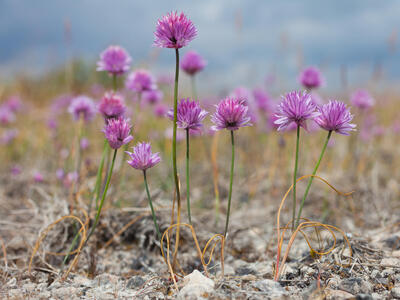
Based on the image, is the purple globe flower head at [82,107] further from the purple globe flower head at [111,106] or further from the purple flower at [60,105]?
the purple flower at [60,105]

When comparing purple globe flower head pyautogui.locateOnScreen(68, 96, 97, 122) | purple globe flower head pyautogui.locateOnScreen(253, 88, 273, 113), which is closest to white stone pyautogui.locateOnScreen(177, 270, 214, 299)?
purple globe flower head pyautogui.locateOnScreen(68, 96, 97, 122)

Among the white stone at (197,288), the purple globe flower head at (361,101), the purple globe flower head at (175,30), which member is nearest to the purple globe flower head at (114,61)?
the purple globe flower head at (175,30)

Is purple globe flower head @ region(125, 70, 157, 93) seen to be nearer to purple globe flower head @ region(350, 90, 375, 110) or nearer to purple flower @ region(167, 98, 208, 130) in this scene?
purple flower @ region(167, 98, 208, 130)

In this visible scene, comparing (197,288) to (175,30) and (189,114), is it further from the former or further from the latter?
(175,30)

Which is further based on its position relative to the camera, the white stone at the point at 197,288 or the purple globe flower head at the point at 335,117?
the purple globe flower head at the point at 335,117

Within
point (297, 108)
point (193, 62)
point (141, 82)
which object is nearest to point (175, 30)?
point (297, 108)
